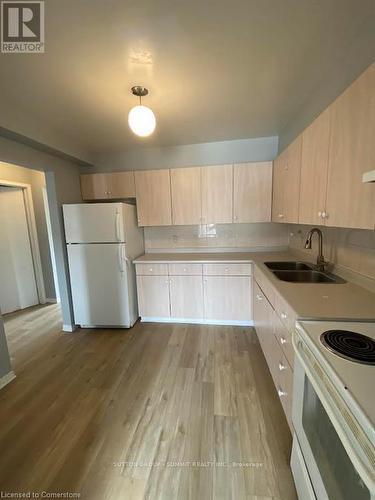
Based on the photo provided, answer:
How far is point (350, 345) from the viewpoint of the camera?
36.7 inches

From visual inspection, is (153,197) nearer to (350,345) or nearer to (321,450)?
(350,345)

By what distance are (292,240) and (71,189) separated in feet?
10.8

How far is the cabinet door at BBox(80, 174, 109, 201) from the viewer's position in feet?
10.6

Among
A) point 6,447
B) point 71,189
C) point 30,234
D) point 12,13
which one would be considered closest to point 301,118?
point 12,13

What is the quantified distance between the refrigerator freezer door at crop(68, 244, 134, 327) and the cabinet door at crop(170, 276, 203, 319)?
65 centimetres

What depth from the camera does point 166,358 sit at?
2.34 metres

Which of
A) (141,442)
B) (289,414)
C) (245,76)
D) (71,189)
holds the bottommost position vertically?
(141,442)

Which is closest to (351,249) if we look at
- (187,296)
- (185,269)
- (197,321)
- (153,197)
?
(185,269)

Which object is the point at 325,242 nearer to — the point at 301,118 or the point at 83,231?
the point at 301,118

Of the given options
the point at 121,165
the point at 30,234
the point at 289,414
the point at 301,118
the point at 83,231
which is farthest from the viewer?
the point at 30,234

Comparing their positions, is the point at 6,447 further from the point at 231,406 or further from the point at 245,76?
the point at 245,76

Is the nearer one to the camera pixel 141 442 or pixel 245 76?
pixel 141 442

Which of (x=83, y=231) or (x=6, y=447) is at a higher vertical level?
(x=83, y=231)

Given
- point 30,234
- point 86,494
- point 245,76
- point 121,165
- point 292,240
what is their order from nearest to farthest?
point 86,494 < point 245,76 < point 292,240 < point 121,165 < point 30,234
